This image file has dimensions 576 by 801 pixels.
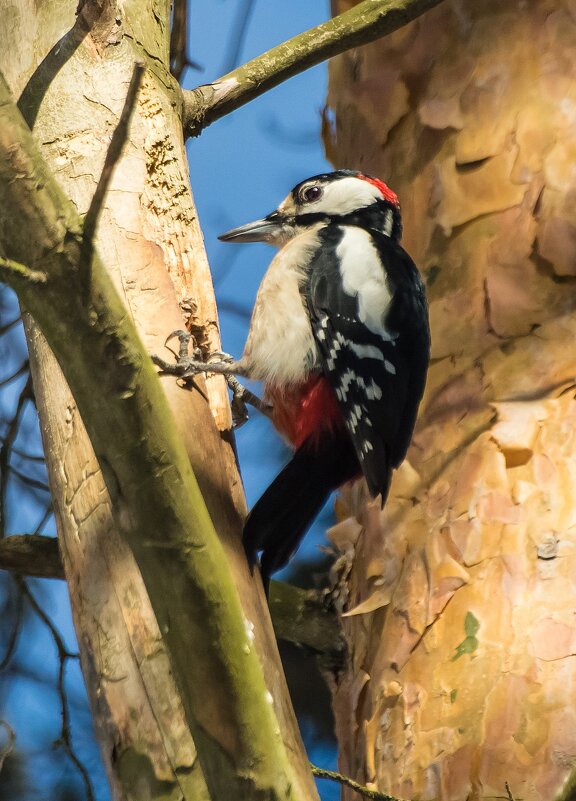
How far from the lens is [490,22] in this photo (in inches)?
87.4

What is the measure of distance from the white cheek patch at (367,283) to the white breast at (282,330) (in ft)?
0.28

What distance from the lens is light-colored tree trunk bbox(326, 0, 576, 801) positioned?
64.4 inches

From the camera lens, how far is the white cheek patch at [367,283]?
1.81 metres

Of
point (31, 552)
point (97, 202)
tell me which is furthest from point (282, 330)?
point (97, 202)

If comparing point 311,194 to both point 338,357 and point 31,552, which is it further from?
point 31,552

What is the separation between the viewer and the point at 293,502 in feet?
4.86

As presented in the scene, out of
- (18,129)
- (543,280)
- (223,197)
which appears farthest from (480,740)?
(223,197)

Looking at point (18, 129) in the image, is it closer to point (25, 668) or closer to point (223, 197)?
point (25, 668)

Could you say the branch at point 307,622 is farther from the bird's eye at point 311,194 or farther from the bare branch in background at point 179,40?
the bare branch in background at point 179,40

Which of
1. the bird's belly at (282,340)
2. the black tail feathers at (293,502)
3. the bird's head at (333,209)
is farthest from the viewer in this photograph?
the bird's head at (333,209)

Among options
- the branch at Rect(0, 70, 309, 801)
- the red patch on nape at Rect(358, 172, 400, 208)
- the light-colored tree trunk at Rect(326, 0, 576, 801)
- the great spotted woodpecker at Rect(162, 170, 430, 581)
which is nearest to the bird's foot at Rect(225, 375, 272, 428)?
the great spotted woodpecker at Rect(162, 170, 430, 581)

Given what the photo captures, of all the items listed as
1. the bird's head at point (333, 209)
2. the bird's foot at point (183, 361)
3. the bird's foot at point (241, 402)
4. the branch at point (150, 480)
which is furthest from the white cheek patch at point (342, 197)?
the branch at point (150, 480)

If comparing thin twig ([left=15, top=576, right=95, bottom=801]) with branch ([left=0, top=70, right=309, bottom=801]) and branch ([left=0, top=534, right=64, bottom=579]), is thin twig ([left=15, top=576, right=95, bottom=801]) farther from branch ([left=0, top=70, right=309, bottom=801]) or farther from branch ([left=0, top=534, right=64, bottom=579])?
branch ([left=0, top=70, right=309, bottom=801])

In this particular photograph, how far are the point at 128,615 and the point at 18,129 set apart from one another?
24.4 inches
